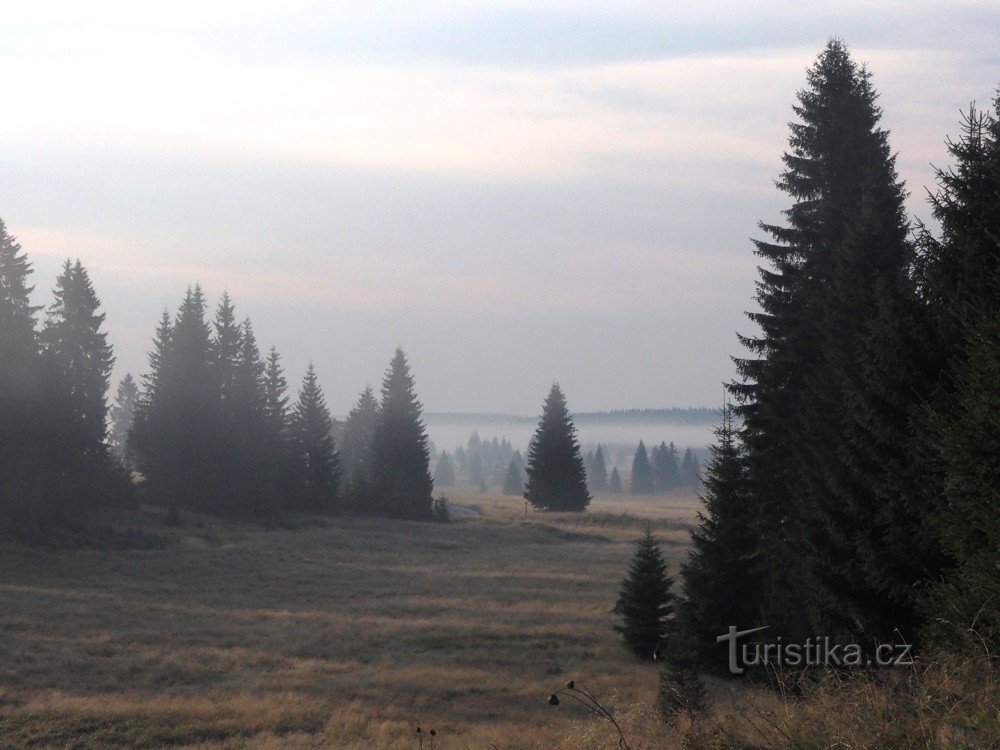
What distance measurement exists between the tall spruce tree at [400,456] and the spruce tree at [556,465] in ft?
37.5

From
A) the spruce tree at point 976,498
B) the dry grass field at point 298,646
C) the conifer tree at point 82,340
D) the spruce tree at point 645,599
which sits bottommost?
the dry grass field at point 298,646

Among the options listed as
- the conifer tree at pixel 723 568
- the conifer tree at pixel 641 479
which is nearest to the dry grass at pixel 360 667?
the conifer tree at pixel 723 568

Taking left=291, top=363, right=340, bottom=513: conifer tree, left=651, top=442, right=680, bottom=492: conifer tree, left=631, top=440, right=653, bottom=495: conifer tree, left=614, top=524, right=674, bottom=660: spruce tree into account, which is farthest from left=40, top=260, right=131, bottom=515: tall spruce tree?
left=651, top=442, right=680, bottom=492: conifer tree

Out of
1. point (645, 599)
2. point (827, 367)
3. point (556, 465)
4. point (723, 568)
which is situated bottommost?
point (645, 599)

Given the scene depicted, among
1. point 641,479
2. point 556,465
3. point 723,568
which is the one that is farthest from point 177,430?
point 641,479

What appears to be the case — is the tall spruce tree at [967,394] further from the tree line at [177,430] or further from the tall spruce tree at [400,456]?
the tall spruce tree at [400,456]

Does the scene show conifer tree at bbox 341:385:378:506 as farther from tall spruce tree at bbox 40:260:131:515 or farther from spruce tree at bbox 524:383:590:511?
tall spruce tree at bbox 40:260:131:515

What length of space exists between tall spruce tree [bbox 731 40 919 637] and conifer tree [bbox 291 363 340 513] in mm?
48747

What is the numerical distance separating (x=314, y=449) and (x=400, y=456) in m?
6.87

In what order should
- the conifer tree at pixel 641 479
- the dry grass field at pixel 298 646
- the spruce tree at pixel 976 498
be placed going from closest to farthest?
the spruce tree at pixel 976 498 → the dry grass field at pixel 298 646 → the conifer tree at pixel 641 479

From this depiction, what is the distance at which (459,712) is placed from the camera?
18438mm

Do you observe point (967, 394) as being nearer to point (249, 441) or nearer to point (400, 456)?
point (249, 441)

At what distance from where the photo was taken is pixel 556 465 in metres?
77.8

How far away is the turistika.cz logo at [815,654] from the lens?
10992mm
